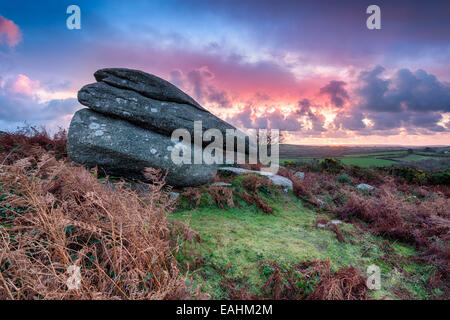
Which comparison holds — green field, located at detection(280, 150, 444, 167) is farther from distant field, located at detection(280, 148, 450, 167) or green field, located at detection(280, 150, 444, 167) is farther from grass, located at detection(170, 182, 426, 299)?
grass, located at detection(170, 182, 426, 299)

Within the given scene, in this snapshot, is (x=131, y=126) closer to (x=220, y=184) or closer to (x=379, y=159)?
(x=220, y=184)

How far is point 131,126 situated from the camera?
8430 mm

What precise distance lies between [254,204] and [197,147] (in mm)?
3497

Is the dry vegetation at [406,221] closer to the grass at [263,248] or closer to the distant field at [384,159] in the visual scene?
the grass at [263,248]

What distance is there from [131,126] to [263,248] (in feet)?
21.9

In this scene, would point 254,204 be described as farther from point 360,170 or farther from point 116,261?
point 360,170

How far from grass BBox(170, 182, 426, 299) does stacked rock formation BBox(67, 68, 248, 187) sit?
2.36 metres

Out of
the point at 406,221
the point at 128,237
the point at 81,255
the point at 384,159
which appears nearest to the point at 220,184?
the point at 128,237

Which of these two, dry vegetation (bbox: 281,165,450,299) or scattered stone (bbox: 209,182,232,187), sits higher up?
scattered stone (bbox: 209,182,232,187)

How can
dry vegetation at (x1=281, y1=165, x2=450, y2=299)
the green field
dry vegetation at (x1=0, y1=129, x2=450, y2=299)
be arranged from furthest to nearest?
the green field
dry vegetation at (x1=281, y1=165, x2=450, y2=299)
dry vegetation at (x1=0, y1=129, x2=450, y2=299)

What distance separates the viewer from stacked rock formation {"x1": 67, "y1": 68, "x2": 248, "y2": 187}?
7906 millimetres

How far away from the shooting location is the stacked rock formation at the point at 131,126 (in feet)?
25.9

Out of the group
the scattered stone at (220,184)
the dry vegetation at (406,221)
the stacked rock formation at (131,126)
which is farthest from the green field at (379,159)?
the stacked rock formation at (131,126)

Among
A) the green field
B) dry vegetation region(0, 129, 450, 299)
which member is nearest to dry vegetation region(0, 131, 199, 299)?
dry vegetation region(0, 129, 450, 299)
